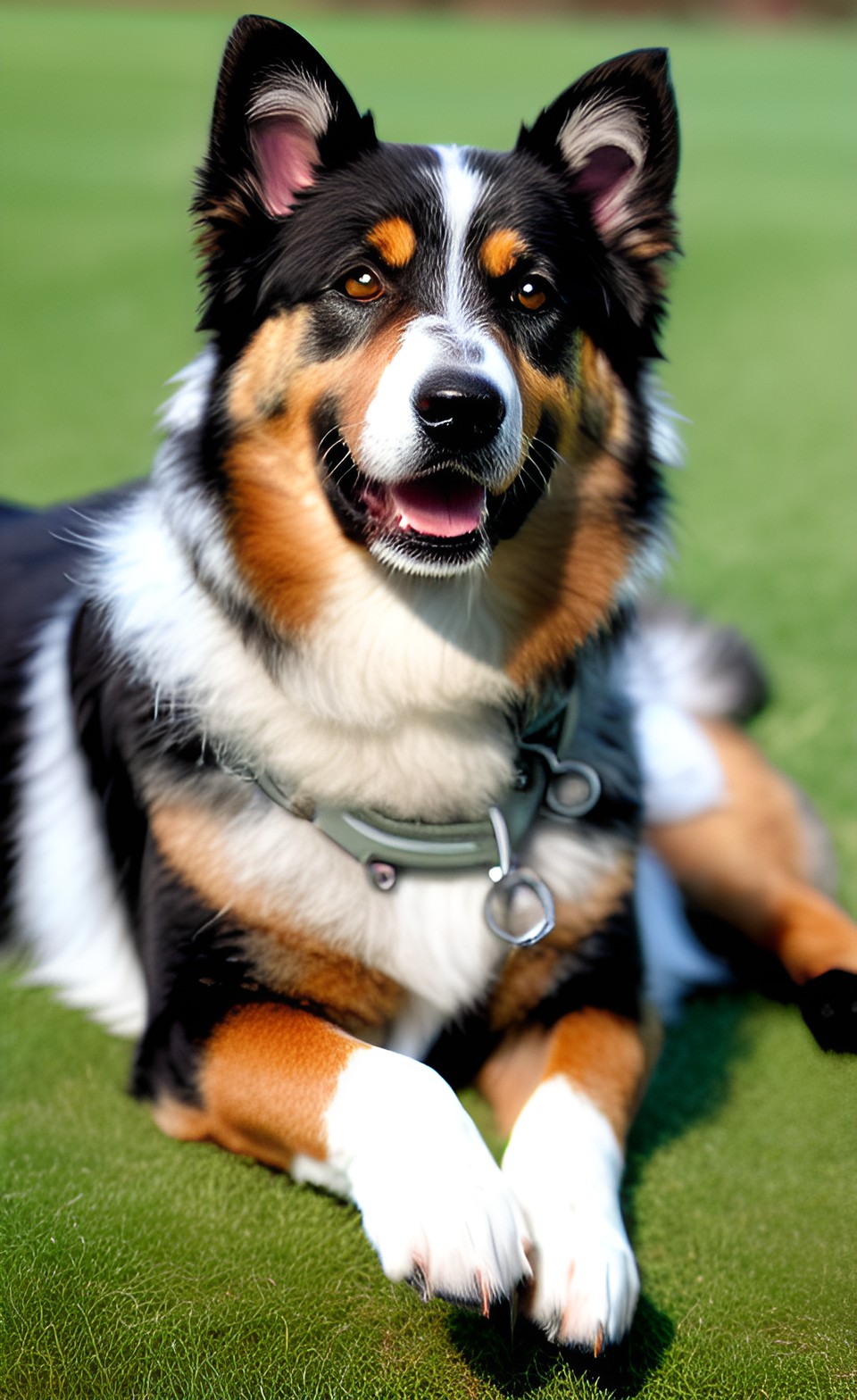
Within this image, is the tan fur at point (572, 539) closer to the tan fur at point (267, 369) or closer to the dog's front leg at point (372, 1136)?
the tan fur at point (267, 369)

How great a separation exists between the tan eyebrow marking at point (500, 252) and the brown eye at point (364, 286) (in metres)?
0.23

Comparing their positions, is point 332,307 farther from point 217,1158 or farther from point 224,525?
point 217,1158

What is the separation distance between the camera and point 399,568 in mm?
2797

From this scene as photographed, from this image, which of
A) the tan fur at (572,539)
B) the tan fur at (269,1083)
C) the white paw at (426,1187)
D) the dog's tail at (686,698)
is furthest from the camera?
the dog's tail at (686,698)

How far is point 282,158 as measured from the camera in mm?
2957

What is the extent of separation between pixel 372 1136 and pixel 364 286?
173 centimetres

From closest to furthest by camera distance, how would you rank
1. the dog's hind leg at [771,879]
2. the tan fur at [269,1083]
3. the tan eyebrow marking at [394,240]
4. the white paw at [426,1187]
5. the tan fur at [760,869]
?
the white paw at [426,1187] < the tan fur at [269,1083] < the tan eyebrow marking at [394,240] < the dog's hind leg at [771,879] < the tan fur at [760,869]

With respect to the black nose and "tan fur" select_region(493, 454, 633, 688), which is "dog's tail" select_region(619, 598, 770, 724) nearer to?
"tan fur" select_region(493, 454, 633, 688)

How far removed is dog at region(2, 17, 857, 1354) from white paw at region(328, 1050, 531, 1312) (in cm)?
18

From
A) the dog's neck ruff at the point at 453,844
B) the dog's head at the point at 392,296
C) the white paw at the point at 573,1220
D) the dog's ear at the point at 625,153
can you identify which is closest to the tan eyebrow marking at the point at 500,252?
the dog's head at the point at 392,296

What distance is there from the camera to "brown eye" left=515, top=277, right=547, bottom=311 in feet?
9.49

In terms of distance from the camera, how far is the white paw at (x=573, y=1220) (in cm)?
220

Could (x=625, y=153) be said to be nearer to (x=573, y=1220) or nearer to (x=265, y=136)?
(x=265, y=136)

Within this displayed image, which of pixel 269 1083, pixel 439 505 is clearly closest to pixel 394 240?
pixel 439 505
